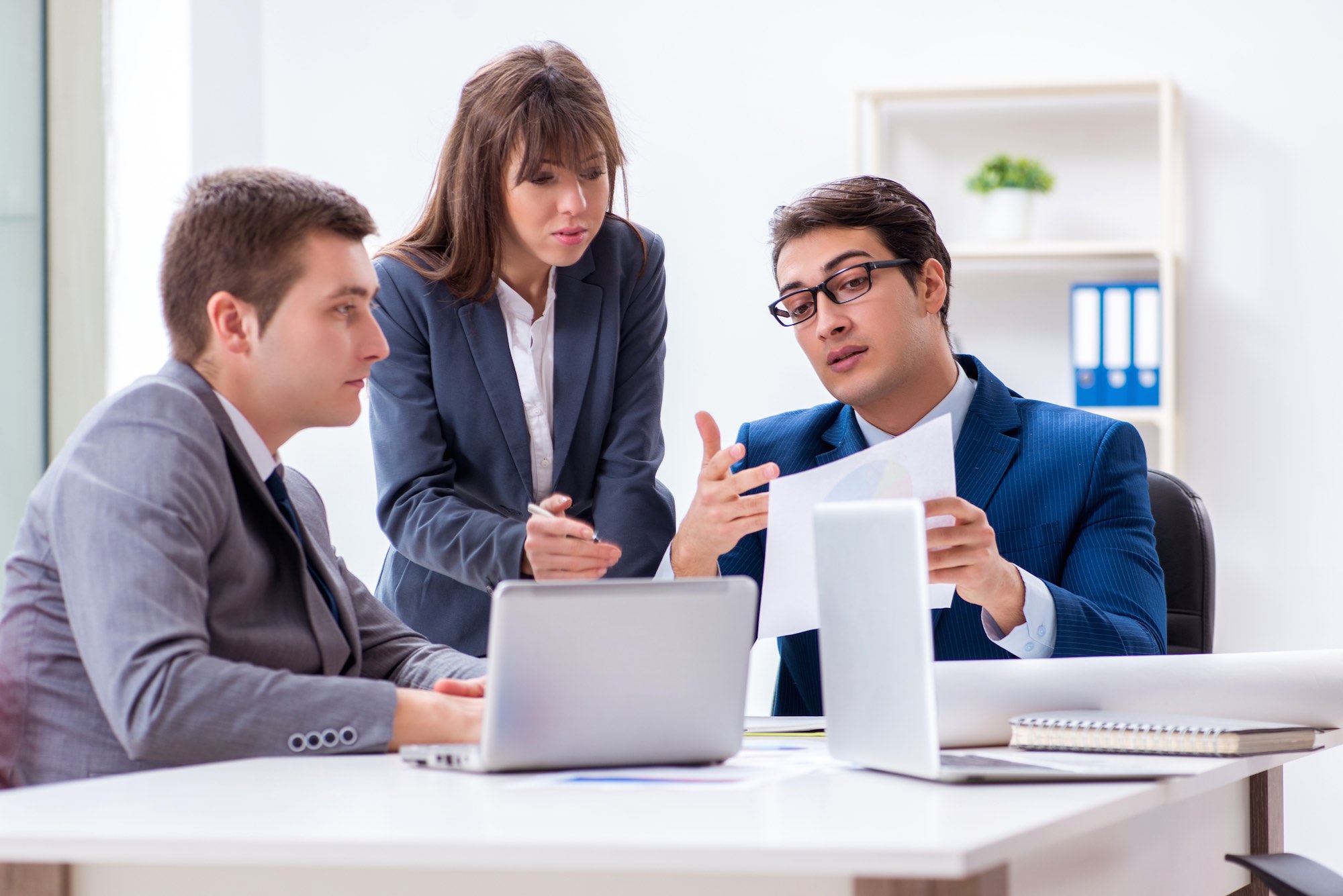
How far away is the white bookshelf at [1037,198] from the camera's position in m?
3.64

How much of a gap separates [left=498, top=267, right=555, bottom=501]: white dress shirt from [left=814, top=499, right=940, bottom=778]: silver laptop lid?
0.95 m

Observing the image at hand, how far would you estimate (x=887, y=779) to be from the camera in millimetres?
1061

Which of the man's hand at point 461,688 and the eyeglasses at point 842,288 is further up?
the eyeglasses at point 842,288

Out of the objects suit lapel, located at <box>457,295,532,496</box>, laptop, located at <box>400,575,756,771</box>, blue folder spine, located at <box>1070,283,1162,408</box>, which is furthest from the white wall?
laptop, located at <box>400,575,756,771</box>

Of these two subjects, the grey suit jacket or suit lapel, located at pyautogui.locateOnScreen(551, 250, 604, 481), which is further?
suit lapel, located at pyautogui.locateOnScreen(551, 250, 604, 481)

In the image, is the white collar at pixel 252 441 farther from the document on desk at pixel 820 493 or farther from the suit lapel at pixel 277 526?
the document on desk at pixel 820 493

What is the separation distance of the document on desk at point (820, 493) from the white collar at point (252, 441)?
53 centimetres

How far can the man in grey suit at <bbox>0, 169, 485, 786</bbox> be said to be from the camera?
1.19m

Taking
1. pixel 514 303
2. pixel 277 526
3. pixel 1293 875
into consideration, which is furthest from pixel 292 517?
pixel 1293 875

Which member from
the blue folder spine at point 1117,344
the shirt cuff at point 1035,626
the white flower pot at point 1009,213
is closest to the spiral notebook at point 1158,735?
the shirt cuff at point 1035,626

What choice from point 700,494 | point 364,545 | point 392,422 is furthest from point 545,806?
point 364,545

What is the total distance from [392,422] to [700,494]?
1.70 ft

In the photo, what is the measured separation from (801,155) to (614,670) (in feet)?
9.74

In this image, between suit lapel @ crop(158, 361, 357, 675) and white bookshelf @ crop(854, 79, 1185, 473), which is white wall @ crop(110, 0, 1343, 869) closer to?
white bookshelf @ crop(854, 79, 1185, 473)
